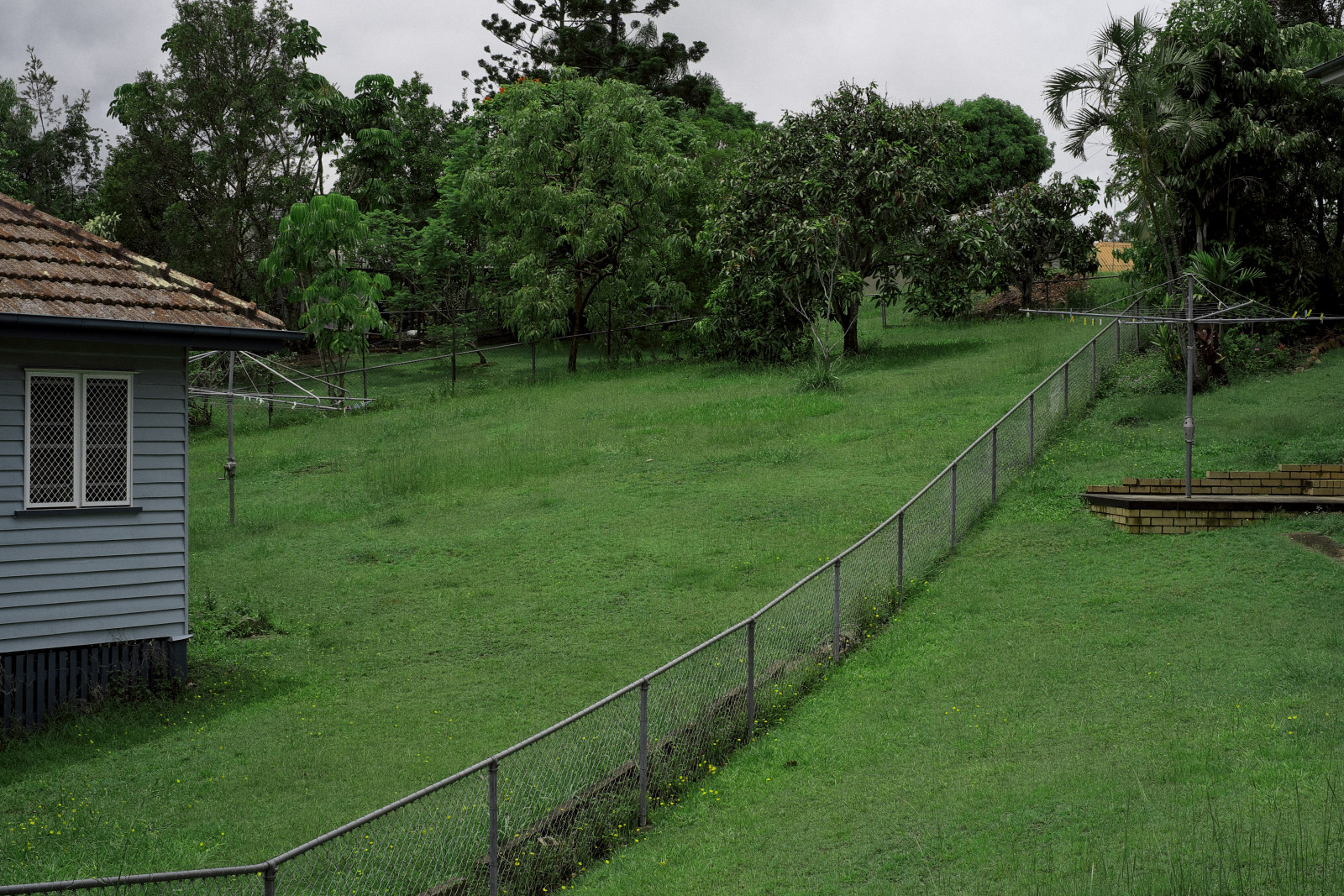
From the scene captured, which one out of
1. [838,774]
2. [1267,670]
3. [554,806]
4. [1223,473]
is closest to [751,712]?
[838,774]

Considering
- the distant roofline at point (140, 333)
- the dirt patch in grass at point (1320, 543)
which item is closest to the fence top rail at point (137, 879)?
the distant roofline at point (140, 333)

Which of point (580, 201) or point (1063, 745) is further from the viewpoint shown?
point (580, 201)

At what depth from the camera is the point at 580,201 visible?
36906 millimetres

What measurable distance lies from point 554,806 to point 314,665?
18.4ft

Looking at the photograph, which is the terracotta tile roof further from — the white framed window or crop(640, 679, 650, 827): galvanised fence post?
crop(640, 679, 650, 827): galvanised fence post

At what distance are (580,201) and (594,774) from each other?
3055 cm

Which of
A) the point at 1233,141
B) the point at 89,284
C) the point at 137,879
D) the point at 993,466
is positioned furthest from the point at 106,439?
the point at 1233,141

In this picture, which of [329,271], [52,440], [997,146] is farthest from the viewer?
[997,146]

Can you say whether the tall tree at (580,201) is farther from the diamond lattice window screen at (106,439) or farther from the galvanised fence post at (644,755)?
the galvanised fence post at (644,755)

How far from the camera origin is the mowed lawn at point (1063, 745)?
6.77 meters

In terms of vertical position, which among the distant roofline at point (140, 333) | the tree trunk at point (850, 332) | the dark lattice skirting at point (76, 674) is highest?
the tree trunk at point (850, 332)

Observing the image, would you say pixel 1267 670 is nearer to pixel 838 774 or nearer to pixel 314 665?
pixel 838 774

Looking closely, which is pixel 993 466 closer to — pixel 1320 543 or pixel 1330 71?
pixel 1320 543

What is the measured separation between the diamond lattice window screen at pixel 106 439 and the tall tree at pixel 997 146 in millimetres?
47964
